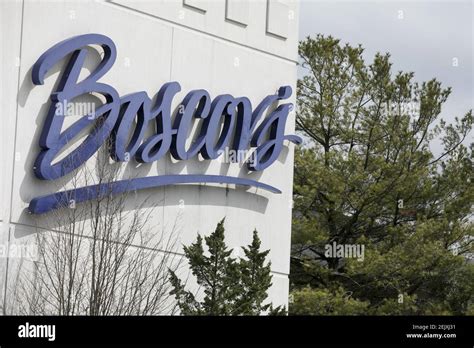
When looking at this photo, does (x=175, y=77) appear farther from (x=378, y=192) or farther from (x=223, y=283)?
(x=378, y=192)

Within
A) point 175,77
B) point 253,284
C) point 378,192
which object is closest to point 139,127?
point 175,77

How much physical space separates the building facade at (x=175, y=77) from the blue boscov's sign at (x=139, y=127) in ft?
0.56

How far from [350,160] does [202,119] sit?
1190 cm

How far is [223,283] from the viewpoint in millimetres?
17156

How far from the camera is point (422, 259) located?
3064 centimetres

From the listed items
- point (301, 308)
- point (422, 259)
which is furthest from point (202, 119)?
point (422, 259)

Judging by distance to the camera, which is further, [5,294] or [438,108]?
[438,108]

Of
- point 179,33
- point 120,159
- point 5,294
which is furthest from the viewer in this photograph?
point 179,33

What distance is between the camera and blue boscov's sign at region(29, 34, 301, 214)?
58.9ft

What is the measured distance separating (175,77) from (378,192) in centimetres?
1281

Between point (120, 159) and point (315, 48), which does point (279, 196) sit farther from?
point (315, 48)

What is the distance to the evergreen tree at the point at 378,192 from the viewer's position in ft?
102
